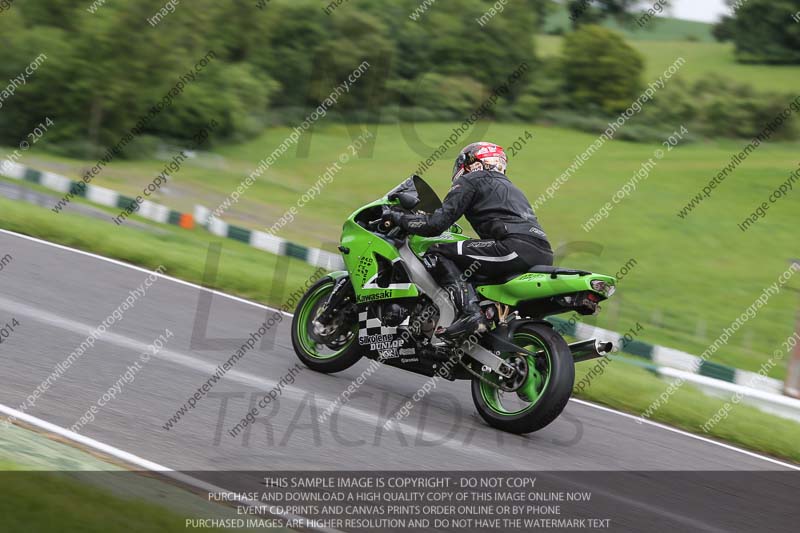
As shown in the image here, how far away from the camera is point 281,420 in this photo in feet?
23.8

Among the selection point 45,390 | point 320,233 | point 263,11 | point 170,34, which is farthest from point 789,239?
point 45,390

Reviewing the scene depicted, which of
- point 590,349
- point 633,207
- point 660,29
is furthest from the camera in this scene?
point 660,29

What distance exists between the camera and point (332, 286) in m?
9.12

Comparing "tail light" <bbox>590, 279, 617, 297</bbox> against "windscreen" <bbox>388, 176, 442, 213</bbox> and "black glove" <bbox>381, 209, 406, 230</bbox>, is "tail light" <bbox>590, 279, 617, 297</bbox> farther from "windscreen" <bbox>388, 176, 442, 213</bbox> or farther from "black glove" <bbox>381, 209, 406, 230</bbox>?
"black glove" <bbox>381, 209, 406, 230</bbox>

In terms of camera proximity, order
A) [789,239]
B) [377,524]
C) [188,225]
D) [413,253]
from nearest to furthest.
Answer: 1. [377,524]
2. [413,253]
3. [188,225]
4. [789,239]

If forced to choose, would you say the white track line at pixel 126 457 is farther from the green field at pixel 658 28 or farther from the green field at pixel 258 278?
the green field at pixel 658 28

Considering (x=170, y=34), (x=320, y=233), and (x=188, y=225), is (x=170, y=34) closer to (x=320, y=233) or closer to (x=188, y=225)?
(x=320, y=233)

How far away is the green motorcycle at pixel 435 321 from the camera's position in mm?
7543

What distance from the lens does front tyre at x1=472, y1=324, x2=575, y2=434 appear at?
736 centimetres

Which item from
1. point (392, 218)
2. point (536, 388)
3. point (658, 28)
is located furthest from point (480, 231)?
point (658, 28)

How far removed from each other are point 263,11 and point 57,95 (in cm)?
1284

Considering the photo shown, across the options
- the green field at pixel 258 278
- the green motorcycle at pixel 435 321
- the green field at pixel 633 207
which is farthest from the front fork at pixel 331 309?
the green field at pixel 633 207

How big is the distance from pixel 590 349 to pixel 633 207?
29.2 metres

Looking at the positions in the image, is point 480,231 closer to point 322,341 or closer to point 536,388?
point 536,388
